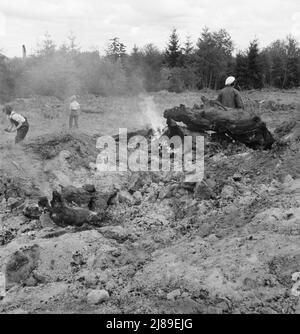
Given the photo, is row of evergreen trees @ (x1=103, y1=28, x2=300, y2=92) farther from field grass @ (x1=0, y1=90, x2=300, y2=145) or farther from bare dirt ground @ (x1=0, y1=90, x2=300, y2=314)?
bare dirt ground @ (x1=0, y1=90, x2=300, y2=314)

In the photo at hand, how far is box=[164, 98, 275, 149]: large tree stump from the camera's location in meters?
8.07

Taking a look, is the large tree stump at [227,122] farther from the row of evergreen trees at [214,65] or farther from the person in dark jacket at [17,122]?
the row of evergreen trees at [214,65]

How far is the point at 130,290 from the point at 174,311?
584mm

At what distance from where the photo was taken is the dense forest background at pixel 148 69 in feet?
82.3

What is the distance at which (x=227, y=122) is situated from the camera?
8367 mm

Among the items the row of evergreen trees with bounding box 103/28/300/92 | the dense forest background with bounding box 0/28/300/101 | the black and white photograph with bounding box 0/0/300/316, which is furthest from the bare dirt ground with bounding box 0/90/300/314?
the row of evergreen trees with bounding box 103/28/300/92

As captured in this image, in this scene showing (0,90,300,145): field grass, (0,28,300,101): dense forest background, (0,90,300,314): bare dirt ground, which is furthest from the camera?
(0,28,300,101): dense forest background

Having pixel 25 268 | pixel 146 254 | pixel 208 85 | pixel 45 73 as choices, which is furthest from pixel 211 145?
pixel 208 85

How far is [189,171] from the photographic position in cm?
796

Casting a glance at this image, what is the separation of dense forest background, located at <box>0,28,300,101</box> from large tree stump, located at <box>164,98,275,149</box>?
16.1 meters

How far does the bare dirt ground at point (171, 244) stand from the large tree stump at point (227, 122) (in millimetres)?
236

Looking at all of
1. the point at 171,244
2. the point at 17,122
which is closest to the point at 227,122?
the point at 171,244

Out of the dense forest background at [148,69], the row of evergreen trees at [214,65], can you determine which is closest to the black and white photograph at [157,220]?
the dense forest background at [148,69]

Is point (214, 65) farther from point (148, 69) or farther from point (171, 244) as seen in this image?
point (171, 244)
